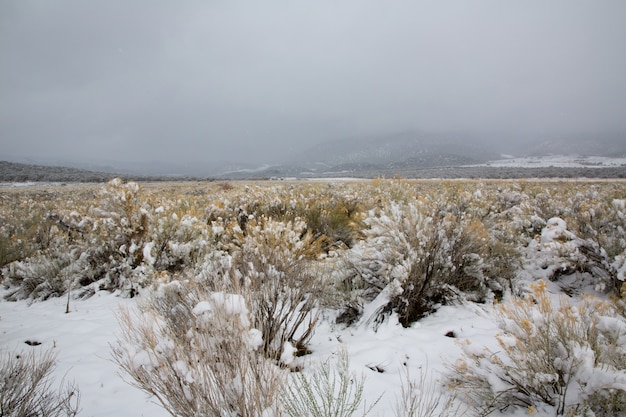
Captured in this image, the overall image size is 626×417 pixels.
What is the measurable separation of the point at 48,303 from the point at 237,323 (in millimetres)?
5313

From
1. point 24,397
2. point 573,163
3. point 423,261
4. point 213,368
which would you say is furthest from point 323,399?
point 573,163

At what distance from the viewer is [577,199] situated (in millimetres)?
7266

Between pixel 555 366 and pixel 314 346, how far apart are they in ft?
7.53

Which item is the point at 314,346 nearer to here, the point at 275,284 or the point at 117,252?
the point at 275,284

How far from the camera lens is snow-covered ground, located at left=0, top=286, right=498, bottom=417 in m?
2.64

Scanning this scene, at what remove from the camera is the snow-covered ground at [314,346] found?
8.65 feet

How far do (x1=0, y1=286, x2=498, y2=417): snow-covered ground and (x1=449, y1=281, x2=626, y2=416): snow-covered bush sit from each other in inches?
22.2

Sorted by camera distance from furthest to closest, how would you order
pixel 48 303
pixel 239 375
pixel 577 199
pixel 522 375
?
pixel 577 199, pixel 48 303, pixel 522 375, pixel 239 375

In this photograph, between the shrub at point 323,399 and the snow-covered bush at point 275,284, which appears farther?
the snow-covered bush at point 275,284

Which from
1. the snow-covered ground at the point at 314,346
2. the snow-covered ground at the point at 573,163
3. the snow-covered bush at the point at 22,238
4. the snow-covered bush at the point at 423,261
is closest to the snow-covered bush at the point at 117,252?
the snow-covered ground at the point at 314,346

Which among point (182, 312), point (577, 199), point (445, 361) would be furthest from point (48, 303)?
point (577, 199)

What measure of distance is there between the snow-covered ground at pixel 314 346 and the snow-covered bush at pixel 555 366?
0.56m

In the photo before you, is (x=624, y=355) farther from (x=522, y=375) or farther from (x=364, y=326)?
(x=364, y=326)

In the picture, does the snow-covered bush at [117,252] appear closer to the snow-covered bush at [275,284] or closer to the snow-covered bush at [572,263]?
the snow-covered bush at [275,284]
